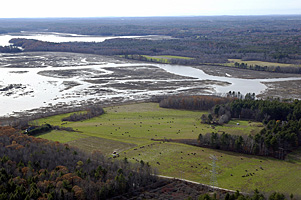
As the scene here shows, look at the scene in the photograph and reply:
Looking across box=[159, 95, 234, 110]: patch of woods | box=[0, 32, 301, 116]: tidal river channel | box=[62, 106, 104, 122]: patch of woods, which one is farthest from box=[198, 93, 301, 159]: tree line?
box=[0, 32, 301, 116]: tidal river channel

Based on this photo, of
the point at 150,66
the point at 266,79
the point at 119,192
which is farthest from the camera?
the point at 150,66

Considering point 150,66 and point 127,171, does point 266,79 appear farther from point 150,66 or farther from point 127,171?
point 127,171

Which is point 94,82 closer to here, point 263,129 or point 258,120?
point 258,120

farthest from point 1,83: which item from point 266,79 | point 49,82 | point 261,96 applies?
point 266,79

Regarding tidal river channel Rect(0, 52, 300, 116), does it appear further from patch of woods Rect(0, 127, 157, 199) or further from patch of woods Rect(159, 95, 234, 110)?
patch of woods Rect(0, 127, 157, 199)

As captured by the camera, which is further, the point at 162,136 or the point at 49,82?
the point at 49,82

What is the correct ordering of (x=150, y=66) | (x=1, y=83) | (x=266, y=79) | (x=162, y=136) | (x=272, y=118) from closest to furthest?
(x=162, y=136)
(x=272, y=118)
(x=1, y=83)
(x=266, y=79)
(x=150, y=66)
